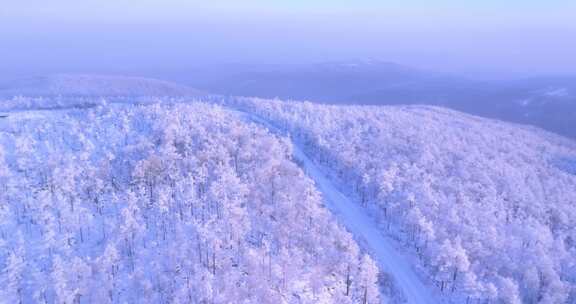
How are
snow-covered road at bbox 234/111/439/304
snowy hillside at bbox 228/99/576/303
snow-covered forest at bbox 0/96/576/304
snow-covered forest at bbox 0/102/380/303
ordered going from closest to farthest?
snow-covered forest at bbox 0/102/380/303
snow-covered forest at bbox 0/96/576/304
snowy hillside at bbox 228/99/576/303
snow-covered road at bbox 234/111/439/304

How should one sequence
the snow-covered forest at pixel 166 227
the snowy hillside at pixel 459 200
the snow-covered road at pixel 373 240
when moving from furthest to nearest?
the snow-covered road at pixel 373 240, the snowy hillside at pixel 459 200, the snow-covered forest at pixel 166 227

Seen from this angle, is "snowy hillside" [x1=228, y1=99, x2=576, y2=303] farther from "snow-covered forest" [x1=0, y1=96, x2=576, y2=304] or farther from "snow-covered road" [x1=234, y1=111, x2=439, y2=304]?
"snow-covered road" [x1=234, y1=111, x2=439, y2=304]

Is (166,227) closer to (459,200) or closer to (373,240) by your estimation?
(373,240)

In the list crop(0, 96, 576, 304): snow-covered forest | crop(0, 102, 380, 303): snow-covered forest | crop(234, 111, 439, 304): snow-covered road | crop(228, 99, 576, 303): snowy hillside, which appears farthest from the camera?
crop(234, 111, 439, 304): snow-covered road

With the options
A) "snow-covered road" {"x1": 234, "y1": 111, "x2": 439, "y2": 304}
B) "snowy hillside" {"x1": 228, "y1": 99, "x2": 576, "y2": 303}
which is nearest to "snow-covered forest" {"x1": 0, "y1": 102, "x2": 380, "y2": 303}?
"snow-covered road" {"x1": 234, "y1": 111, "x2": 439, "y2": 304}

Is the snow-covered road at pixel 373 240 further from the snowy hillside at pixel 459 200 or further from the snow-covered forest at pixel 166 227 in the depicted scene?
the snow-covered forest at pixel 166 227

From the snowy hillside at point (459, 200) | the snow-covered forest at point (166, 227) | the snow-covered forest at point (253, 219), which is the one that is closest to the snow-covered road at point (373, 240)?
the snow-covered forest at point (253, 219)
